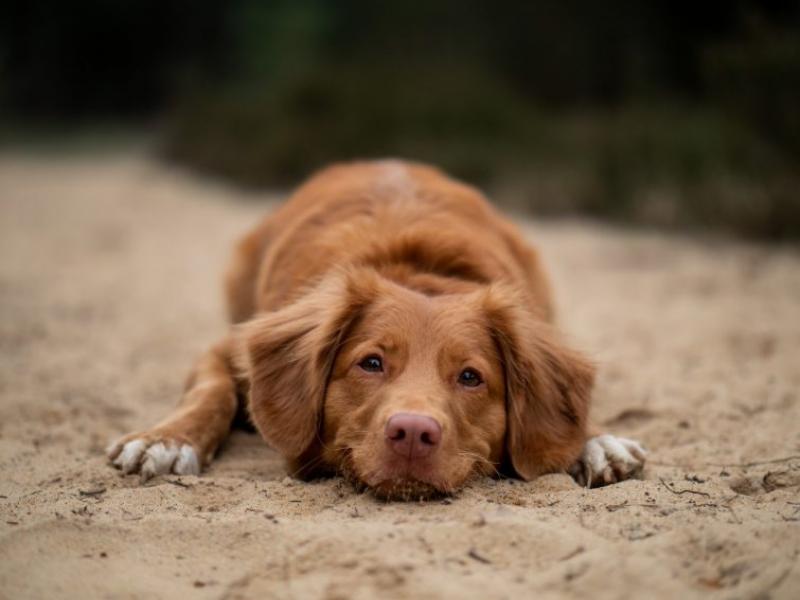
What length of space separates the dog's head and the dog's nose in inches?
4.2

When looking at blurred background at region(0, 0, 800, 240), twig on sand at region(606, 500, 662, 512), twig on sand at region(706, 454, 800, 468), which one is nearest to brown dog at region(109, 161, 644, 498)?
twig on sand at region(706, 454, 800, 468)

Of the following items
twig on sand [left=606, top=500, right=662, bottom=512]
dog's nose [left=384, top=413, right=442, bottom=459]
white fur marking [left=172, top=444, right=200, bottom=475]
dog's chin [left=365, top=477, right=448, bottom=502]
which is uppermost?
dog's nose [left=384, top=413, right=442, bottom=459]

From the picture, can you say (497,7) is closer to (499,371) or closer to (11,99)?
(11,99)

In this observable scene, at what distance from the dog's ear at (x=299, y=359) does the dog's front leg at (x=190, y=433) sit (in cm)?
25

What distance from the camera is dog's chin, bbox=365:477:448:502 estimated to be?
3.23 metres

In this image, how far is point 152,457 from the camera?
362 centimetres

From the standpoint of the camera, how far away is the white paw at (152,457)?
11.8 feet

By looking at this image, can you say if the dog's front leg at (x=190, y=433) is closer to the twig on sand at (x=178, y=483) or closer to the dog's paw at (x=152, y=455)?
the dog's paw at (x=152, y=455)

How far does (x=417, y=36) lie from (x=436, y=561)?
787 inches

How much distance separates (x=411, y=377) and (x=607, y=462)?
0.90 meters

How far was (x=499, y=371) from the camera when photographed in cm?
373

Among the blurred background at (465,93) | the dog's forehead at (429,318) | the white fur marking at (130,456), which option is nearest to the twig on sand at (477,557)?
the dog's forehead at (429,318)

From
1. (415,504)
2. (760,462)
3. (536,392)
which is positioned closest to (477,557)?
(415,504)

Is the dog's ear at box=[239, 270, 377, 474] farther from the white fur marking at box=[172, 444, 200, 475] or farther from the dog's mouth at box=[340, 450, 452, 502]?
the dog's mouth at box=[340, 450, 452, 502]
